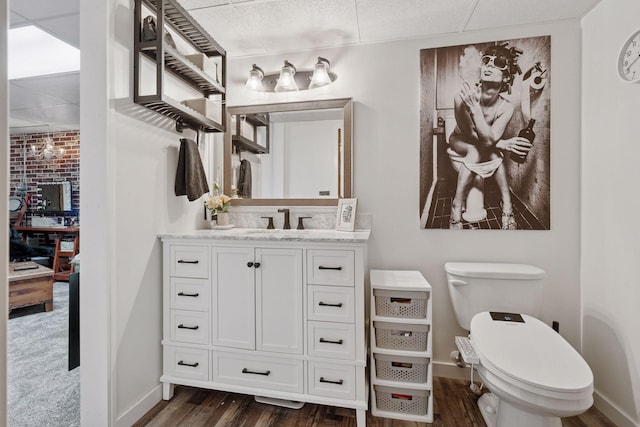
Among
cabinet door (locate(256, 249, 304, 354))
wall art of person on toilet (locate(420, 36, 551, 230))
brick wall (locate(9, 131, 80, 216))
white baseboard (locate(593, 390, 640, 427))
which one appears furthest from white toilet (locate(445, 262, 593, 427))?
brick wall (locate(9, 131, 80, 216))

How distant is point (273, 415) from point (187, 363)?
58 cm

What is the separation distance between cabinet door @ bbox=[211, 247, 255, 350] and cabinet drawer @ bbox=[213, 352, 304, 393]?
8 cm

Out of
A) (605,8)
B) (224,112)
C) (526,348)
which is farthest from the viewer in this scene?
(224,112)

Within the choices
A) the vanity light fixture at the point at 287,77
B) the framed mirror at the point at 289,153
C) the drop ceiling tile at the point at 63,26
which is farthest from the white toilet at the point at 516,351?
the drop ceiling tile at the point at 63,26

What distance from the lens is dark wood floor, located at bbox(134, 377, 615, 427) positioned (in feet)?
5.29

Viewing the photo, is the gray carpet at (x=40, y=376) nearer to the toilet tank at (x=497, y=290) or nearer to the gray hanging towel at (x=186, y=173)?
the gray hanging towel at (x=186, y=173)

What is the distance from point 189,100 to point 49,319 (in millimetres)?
2748

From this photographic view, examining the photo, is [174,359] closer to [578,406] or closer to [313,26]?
[578,406]

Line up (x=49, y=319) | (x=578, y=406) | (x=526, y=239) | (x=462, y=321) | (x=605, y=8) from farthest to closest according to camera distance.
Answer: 1. (x=49, y=319)
2. (x=526, y=239)
3. (x=462, y=321)
4. (x=605, y=8)
5. (x=578, y=406)

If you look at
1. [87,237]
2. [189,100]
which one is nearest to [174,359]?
[87,237]

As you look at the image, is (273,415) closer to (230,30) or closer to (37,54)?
(230,30)

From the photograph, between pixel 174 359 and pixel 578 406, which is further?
pixel 174 359

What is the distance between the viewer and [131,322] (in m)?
1.61

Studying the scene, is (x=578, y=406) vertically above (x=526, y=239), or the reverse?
(x=526, y=239)
